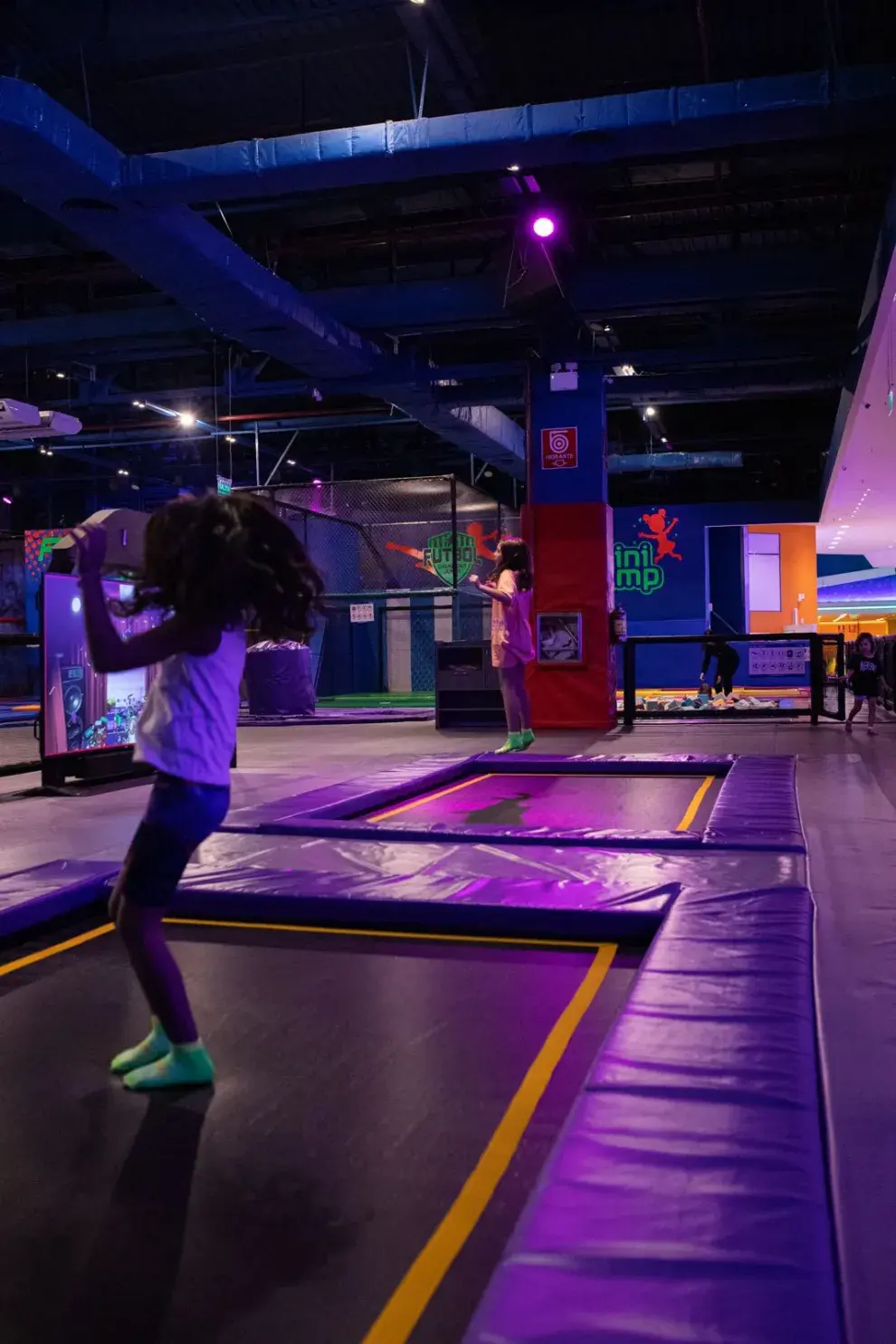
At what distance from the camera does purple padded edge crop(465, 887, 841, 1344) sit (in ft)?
4.43

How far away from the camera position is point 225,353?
12750mm

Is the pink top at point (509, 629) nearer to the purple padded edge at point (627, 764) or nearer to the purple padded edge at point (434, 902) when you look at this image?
the purple padded edge at point (627, 764)

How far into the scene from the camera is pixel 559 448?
11.5 metres

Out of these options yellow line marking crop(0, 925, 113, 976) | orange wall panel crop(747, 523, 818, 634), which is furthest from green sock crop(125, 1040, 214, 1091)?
orange wall panel crop(747, 523, 818, 634)

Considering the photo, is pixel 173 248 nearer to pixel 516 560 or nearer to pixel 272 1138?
pixel 516 560

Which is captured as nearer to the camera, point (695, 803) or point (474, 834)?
point (474, 834)

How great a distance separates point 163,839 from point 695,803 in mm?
4699

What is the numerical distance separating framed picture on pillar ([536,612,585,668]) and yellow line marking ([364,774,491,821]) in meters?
3.39

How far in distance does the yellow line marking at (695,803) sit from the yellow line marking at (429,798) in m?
1.63

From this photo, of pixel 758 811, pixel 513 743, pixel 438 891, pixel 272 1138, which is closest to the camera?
pixel 272 1138

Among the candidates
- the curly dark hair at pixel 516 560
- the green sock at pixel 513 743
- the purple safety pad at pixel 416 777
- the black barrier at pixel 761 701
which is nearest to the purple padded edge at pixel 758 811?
the purple safety pad at pixel 416 777

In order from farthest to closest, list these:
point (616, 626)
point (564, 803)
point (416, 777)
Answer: point (616, 626)
point (416, 777)
point (564, 803)

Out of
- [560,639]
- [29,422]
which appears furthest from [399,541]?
[29,422]

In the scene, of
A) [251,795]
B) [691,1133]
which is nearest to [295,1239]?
[691,1133]
